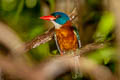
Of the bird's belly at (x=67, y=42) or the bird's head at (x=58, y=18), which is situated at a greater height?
the bird's head at (x=58, y=18)

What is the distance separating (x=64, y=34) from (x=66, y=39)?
28 millimetres

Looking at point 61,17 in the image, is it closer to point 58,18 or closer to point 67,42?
point 58,18

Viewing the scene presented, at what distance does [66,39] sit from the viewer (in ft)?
3.79

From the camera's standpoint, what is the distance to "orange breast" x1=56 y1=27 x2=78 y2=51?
1.14 metres

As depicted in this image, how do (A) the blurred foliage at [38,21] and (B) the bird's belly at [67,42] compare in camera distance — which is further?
(B) the bird's belly at [67,42]

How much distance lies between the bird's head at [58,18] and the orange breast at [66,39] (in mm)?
33

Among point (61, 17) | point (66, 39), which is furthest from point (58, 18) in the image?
point (66, 39)

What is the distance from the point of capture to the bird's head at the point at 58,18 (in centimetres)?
106

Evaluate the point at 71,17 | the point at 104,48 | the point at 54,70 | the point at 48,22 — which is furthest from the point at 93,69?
the point at 48,22

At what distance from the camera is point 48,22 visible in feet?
3.86

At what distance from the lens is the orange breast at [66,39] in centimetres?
114

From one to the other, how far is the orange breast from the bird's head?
3 cm

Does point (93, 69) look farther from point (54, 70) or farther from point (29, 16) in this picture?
point (29, 16)

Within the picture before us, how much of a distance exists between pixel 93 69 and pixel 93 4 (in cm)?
115
